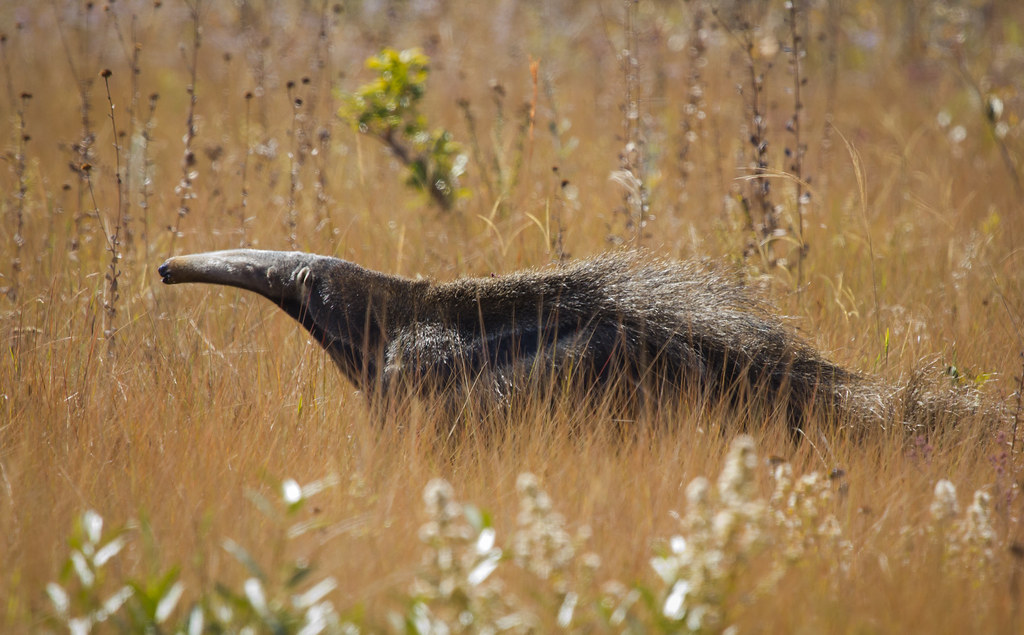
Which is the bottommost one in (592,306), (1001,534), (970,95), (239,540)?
(1001,534)

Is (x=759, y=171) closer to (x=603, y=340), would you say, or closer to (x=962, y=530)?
(x=603, y=340)

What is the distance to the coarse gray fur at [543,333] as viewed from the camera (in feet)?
11.8

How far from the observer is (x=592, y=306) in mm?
3646

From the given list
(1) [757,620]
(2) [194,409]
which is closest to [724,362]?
(1) [757,620]

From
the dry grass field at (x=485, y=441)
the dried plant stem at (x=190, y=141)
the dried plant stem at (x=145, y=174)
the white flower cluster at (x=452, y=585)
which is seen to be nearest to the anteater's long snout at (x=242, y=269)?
the dry grass field at (x=485, y=441)

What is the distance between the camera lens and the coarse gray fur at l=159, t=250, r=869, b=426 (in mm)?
3596

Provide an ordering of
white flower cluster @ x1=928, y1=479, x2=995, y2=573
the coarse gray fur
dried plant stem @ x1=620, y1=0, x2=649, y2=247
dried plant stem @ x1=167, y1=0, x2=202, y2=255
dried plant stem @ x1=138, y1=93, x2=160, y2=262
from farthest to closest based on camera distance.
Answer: dried plant stem @ x1=620, y1=0, x2=649, y2=247, dried plant stem @ x1=138, y1=93, x2=160, y2=262, dried plant stem @ x1=167, y1=0, x2=202, y2=255, the coarse gray fur, white flower cluster @ x1=928, y1=479, x2=995, y2=573

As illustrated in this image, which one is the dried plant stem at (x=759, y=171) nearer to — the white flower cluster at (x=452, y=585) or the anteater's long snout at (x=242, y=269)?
the anteater's long snout at (x=242, y=269)

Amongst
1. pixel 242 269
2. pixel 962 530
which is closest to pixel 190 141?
pixel 242 269

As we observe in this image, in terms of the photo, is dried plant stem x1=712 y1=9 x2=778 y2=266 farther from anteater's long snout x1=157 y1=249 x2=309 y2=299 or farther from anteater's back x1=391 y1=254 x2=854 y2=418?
anteater's long snout x1=157 y1=249 x2=309 y2=299

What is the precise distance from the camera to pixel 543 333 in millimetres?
3641

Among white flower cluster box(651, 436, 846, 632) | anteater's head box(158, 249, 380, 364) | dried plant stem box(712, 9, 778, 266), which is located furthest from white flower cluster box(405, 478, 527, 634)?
dried plant stem box(712, 9, 778, 266)

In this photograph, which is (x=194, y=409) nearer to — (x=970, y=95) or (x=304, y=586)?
(x=304, y=586)

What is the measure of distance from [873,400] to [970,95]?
8391 mm
